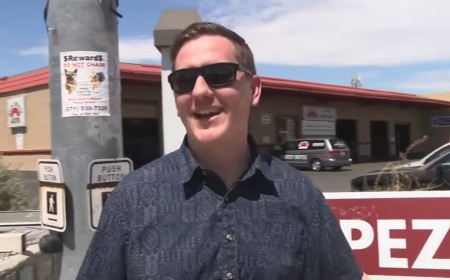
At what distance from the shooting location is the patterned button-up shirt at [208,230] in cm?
170

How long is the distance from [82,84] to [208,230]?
1.95 metres

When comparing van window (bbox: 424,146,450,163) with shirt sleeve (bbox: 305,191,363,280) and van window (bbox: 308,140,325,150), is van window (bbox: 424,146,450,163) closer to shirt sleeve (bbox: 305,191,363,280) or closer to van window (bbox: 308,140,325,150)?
shirt sleeve (bbox: 305,191,363,280)

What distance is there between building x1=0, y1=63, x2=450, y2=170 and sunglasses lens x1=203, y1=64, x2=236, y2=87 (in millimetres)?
11259

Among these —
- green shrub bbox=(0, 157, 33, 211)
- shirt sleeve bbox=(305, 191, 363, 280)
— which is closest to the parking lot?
green shrub bbox=(0, 157, 33, 211)

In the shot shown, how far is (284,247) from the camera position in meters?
1.75

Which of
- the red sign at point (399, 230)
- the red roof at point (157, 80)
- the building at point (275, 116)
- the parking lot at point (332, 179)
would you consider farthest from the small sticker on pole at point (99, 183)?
the red roof at point (157, 80)

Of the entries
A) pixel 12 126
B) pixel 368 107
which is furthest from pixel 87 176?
pixel 368 107

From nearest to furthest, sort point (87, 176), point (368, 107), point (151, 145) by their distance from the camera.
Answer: point (87, 176)
point (151, 145)
point (368, 107)

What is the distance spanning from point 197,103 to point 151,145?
2498 cm

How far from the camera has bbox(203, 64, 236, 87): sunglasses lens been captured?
179 centimetres

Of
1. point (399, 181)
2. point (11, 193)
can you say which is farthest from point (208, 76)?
point (11, 193)

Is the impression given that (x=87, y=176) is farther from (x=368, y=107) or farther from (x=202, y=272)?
(x=368, y=107)

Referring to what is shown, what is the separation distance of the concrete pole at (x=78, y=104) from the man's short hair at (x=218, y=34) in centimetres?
158

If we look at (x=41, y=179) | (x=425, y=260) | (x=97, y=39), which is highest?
(x=97, y=39)
